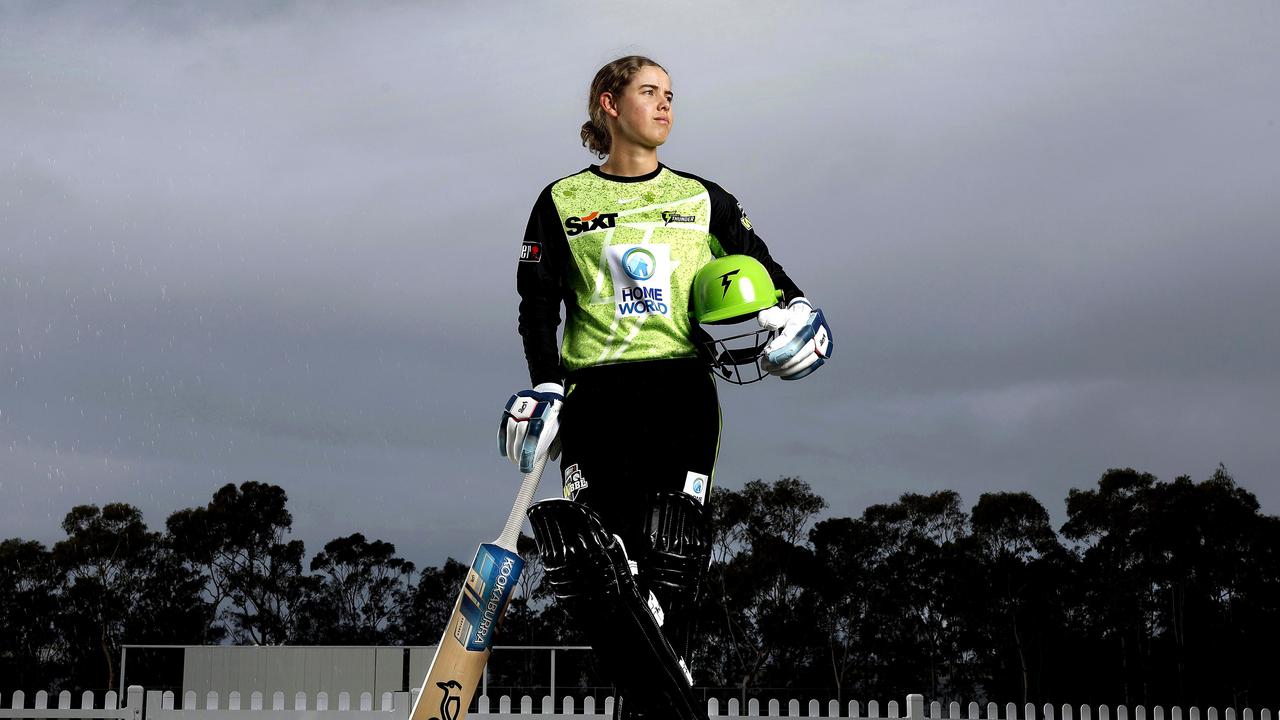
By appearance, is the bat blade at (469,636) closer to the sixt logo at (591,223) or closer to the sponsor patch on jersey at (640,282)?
the sponsor patch on jersey at (640,282)

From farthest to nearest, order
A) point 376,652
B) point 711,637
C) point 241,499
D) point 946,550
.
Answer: point 241,499, point 946,550, point 711,637, point 376,652

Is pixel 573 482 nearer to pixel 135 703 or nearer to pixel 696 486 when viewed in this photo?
pixel 696 486

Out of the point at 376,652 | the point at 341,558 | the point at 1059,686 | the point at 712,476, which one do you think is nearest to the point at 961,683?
the point at 1059,686

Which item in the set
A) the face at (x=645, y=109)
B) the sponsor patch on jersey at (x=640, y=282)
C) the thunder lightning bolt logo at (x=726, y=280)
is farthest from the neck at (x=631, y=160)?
the thunder lightning bolt logo at (x=726, y=280)

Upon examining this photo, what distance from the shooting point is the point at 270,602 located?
48.8m

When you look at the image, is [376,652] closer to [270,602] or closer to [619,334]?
[619,334]

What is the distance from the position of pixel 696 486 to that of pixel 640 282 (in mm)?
685

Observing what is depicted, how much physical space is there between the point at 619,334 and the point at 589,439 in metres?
0.36

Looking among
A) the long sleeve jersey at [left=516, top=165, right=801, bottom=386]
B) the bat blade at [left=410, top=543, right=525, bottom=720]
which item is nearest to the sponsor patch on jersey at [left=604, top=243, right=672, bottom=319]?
the long sleeve jersey at [left=516, top=165, right=801, bottom=386]

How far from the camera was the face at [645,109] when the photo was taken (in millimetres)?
4371

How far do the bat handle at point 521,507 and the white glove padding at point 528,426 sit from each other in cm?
3

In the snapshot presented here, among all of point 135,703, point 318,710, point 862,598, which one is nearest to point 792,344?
point 318,710

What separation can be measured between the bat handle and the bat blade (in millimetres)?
31

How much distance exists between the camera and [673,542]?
12.6ft
